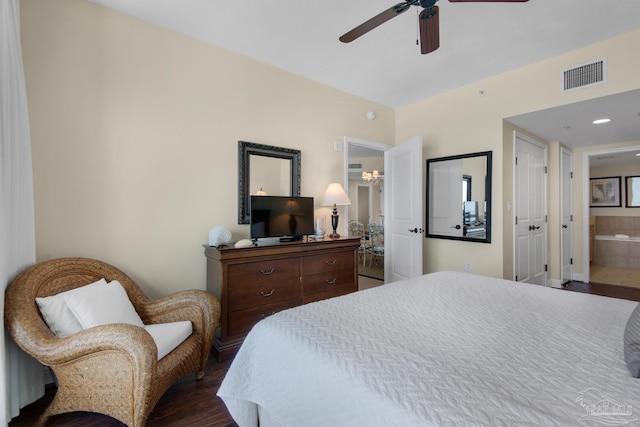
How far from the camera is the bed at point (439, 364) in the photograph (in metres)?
0.72

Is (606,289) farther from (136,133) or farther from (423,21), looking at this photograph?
(136,133)

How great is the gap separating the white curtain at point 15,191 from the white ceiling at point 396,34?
88 centimetres

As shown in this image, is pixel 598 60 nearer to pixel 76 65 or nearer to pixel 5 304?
pixel 76 65

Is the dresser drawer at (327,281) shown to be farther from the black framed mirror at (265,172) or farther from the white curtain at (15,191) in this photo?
the white curtain at (15,191)

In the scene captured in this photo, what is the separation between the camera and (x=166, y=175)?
94.4 inches

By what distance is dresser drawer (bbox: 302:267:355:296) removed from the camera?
8.98ft

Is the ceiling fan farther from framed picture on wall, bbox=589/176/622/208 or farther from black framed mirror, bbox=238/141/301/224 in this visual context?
framed picture on wall, bbox=589/176/622/208

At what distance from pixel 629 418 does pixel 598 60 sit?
11.2ft

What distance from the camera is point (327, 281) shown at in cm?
288

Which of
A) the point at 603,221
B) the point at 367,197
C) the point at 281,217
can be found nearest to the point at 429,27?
the point at 281,217

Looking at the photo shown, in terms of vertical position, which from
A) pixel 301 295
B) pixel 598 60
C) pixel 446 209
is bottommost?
pixel 301 295

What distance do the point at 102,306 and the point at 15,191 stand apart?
84 centimetres

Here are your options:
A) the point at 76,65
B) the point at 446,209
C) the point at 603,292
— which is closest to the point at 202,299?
the point at 76,65

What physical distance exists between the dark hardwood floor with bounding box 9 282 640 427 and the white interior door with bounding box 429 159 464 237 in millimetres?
3223
